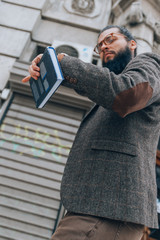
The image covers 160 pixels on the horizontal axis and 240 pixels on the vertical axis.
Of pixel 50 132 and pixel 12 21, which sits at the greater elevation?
pixel 12 21

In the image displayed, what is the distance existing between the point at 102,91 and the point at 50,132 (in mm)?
3785

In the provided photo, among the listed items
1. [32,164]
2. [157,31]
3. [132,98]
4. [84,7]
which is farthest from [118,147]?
[84,7]

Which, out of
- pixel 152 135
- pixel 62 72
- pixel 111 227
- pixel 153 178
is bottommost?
pixel 111 227

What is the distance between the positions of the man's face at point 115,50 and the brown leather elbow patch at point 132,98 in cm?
54

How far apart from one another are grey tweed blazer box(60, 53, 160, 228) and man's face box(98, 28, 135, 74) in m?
0.27

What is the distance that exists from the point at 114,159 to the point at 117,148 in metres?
0.07

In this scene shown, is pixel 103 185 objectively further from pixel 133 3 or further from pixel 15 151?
pixel 133 3

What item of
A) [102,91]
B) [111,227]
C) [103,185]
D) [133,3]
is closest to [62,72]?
[102,91]

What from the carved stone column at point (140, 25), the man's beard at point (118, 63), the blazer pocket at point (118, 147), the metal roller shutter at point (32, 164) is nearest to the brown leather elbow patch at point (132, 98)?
the blazer pocket at point (118, 147)

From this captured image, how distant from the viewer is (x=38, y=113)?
4.84 metres

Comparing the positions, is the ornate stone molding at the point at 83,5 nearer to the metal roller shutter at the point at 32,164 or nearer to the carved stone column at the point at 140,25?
the carved stone column at the point at 140,25

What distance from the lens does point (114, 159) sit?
1.15 m

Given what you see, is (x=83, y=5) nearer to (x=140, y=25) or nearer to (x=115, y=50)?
(x=140, y=25)

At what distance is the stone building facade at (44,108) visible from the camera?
4.04 metres
